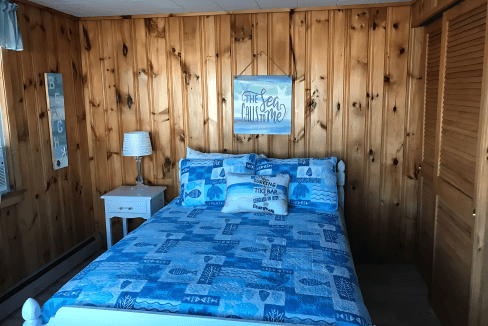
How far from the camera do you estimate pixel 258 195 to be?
2.76 metres

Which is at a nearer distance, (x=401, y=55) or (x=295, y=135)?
(x=401, y=55)

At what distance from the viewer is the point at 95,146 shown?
12.1ft

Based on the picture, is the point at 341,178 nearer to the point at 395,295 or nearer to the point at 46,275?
the point at 395,295

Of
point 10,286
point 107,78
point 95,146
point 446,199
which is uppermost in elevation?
point 107,78

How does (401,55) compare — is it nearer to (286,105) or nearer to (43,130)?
(286,105)

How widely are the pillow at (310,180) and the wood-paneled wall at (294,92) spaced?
39cm

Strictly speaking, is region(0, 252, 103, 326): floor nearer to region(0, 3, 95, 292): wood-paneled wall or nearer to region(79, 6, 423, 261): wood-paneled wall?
region(0, 3, 95, 292): wood-paneled wall

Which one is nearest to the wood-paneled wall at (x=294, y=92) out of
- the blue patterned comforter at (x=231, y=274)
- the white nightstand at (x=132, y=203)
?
the white nightstand at (x=132, y=203)

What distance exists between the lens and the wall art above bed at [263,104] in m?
3.31

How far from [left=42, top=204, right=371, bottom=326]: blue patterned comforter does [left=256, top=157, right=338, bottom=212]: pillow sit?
0.30m

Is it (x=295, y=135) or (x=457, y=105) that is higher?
(x=457, y=105)

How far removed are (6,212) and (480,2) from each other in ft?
10.4

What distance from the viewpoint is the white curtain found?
101 inches

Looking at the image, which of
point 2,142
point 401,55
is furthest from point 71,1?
point 401,55
